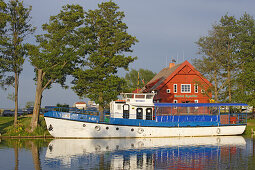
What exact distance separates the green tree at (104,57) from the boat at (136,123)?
13.5ft

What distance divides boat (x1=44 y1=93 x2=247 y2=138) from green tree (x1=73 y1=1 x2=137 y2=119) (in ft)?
13.5

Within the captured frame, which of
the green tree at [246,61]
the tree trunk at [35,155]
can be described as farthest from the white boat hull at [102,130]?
the green tree at [246,61]

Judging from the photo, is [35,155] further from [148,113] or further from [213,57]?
[213,57]

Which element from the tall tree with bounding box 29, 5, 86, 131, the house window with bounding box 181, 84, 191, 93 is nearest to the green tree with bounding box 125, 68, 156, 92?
the house window with bounding box 181, 84, 191, 93

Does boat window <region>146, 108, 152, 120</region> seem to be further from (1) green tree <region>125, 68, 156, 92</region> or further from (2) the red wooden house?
(1) green tree <region>125, 68, 156, 92</region>

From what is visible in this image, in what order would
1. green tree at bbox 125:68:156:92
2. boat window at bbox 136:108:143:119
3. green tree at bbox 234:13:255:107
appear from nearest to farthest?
boat window at bbox 136:108:143:119 → green tree at bbox 234:13:255:107 → green tree at bbox 125:68:156:92

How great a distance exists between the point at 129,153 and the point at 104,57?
751 inches

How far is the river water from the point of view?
23578 mm

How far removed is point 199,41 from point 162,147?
29235 millimetres

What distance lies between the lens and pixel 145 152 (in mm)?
28797

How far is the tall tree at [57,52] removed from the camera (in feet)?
129

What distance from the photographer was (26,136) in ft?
127

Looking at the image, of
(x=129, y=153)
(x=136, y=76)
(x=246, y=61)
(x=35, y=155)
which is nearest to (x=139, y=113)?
(x=129, y=153)

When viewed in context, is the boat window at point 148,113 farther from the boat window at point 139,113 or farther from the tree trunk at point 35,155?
the tree trunk at point 35,155
